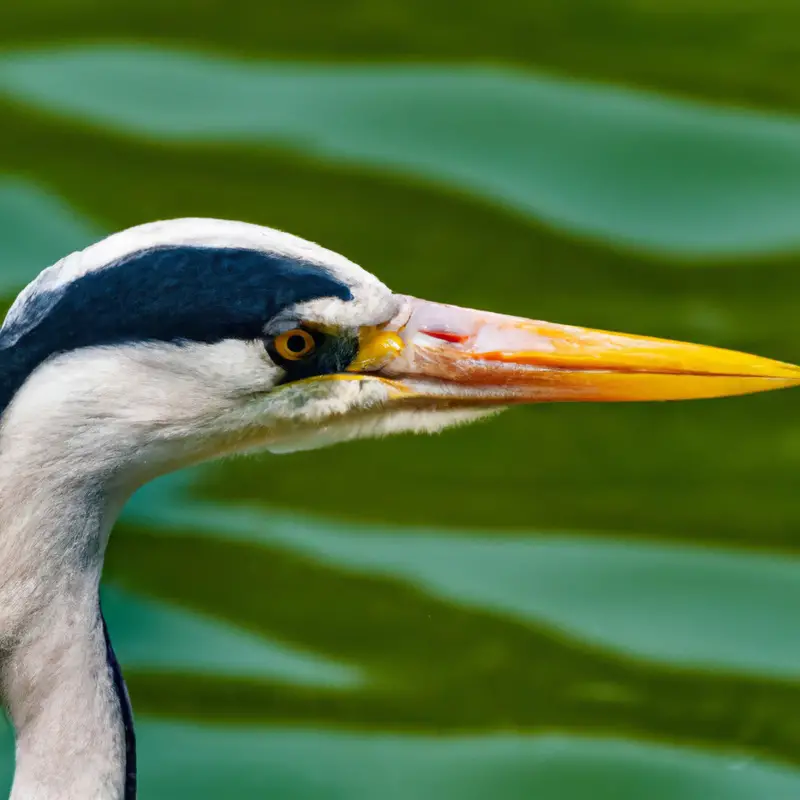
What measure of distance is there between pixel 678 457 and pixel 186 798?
1464mm

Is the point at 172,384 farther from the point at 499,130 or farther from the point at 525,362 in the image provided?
the point at 499,130

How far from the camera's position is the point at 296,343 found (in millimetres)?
2969

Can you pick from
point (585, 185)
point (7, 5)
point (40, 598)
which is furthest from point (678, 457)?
point (7, 5)

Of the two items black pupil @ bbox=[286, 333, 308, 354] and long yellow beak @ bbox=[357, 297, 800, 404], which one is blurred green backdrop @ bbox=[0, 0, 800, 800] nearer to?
long yellow beak @ bbox=[357, 297, 800, 404]

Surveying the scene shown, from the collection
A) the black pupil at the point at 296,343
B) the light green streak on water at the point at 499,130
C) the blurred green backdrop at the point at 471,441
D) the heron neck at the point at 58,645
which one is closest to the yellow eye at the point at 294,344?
the black pupil at the point at 296,343

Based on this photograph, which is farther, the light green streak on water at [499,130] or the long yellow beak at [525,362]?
the light green streak on water at [499,130]

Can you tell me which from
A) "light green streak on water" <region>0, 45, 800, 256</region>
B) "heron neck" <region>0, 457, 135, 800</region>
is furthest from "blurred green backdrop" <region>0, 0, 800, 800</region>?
"heron neck" <region>0, 457, 135, 800</region>

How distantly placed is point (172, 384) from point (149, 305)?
15 centimetres

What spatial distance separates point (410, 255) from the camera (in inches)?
183

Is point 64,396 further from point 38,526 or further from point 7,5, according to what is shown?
point 7,5

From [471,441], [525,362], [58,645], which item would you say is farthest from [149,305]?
[471,441]

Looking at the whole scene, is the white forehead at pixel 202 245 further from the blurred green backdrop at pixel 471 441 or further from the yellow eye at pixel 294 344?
the blurred green backdrop at pixel 471 441

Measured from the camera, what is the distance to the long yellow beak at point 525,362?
10.2 ft

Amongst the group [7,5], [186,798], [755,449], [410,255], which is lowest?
[186,798]
